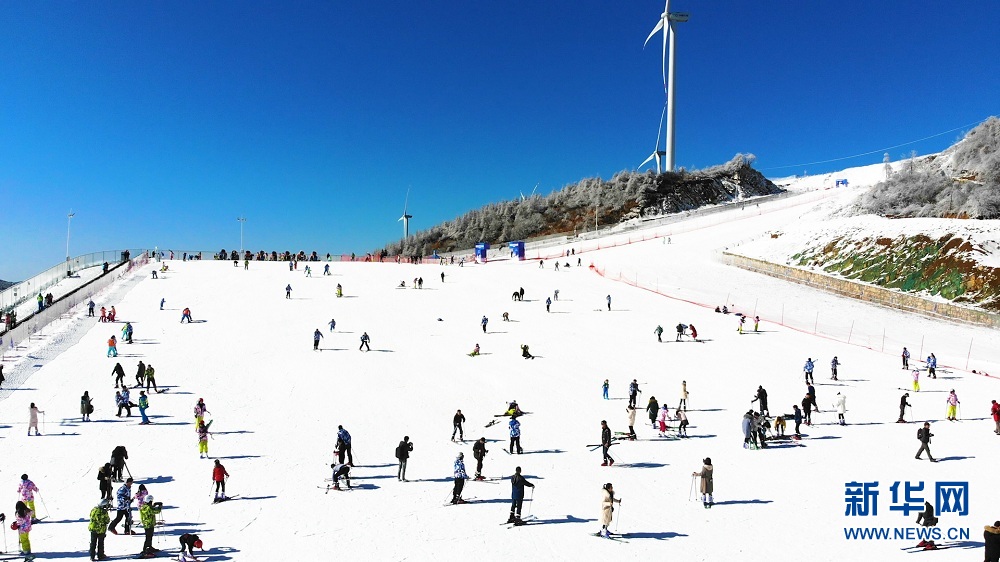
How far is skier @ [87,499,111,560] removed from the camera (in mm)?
10188

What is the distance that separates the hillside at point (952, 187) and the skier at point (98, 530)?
6139cm

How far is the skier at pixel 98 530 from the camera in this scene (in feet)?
33.4

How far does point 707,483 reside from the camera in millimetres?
12531

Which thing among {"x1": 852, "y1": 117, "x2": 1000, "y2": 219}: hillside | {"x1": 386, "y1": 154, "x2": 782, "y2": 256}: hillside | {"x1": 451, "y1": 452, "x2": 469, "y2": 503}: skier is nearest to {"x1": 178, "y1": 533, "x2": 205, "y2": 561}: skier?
{"x1": 451, "y1": 452, "x2": 469, "y2": 503}: skier

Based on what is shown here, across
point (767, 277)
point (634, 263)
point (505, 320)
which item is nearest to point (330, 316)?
point (505, 320)

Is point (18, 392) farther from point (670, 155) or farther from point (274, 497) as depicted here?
point (670, 155)

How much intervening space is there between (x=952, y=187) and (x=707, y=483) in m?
59.1

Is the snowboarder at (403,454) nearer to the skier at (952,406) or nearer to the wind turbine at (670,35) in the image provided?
the skier at (952,406)

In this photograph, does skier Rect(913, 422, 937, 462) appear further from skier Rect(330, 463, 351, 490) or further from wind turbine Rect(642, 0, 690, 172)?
wind turbine Rect(642, 0, 690, 172)

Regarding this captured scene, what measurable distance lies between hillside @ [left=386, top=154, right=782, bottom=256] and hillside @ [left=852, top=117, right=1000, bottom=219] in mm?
41277

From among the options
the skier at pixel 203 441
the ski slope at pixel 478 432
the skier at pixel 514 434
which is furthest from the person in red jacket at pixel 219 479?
the skier at pixel 514 434

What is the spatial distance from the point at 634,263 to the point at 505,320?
2456 centimetres

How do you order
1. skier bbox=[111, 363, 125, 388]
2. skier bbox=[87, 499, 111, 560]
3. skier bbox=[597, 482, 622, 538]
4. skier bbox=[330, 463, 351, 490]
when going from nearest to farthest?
skier bbox=[87, 499, 111, 560] → skier bbox=[597, 482, 622, 538] → skier bbox=[330, 463, 351, 490] → skier bbox=[111, 363, 125, 388]

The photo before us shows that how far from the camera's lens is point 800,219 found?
66.9m
